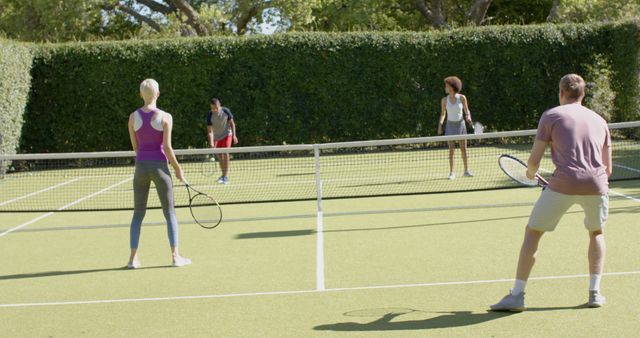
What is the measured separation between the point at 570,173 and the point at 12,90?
53.1 feet

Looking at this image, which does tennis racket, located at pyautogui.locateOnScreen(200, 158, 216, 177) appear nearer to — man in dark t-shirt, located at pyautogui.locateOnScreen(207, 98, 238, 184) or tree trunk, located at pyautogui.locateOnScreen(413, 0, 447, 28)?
man in dark t-shirt, located at pyautogui.locateOnScreen(207, 98, 238, 184)

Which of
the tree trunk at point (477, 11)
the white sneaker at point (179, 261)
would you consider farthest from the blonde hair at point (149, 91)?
the tree trunk at point (477, 11)

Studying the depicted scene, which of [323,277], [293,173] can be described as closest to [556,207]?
[323,277]

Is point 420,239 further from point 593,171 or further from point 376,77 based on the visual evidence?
point 376,77

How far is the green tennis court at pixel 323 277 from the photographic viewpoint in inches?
243

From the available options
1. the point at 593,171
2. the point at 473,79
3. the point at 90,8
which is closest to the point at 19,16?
the point at 90,8

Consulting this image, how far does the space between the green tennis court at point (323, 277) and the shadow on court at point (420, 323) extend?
0.05 feet

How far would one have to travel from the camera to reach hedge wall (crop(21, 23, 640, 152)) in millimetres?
22094

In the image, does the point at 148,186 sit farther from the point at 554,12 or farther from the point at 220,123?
the point at 554,12

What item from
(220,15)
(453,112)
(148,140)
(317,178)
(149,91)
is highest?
(220,15)

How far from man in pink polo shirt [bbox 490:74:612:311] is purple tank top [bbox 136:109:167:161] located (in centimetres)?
347

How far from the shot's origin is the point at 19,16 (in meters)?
33.3

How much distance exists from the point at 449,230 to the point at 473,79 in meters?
13.5

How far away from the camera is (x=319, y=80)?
22.5 m
